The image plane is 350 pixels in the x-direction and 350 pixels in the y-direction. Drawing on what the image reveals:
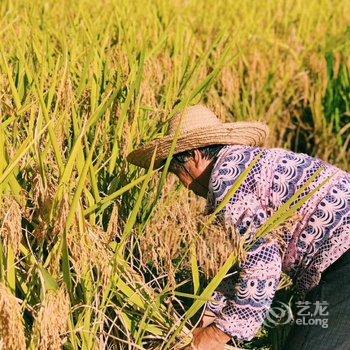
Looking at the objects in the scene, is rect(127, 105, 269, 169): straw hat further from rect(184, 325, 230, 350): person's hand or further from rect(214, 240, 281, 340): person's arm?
rect(184, 325, 230, 350): person's hand

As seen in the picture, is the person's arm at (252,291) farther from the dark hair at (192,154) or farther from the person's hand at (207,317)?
the dark hair at (192,154)

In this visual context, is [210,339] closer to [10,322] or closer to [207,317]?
[207,317]

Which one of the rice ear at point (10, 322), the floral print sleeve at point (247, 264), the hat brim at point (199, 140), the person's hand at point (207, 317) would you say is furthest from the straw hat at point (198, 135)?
the rice ear at point (10, 322)

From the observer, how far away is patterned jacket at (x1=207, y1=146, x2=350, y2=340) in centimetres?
183

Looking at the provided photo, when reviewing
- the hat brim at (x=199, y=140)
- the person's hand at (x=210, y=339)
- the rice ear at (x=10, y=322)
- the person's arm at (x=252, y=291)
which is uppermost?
the hat brim at (x=199, y=140)

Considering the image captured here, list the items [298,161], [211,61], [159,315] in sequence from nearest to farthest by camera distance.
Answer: [159,315]
[298,161]
[211,61]

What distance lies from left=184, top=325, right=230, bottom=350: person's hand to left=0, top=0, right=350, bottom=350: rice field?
32mm

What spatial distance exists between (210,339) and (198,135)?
483 millimetres

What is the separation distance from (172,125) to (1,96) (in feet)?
1.49

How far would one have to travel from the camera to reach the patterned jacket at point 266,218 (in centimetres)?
183

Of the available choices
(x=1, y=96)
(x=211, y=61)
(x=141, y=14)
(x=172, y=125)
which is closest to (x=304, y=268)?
(x=172, y=125)

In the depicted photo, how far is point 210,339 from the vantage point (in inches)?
72.6

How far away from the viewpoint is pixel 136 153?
2020 mm

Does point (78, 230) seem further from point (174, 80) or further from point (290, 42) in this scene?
point (290, 42)
